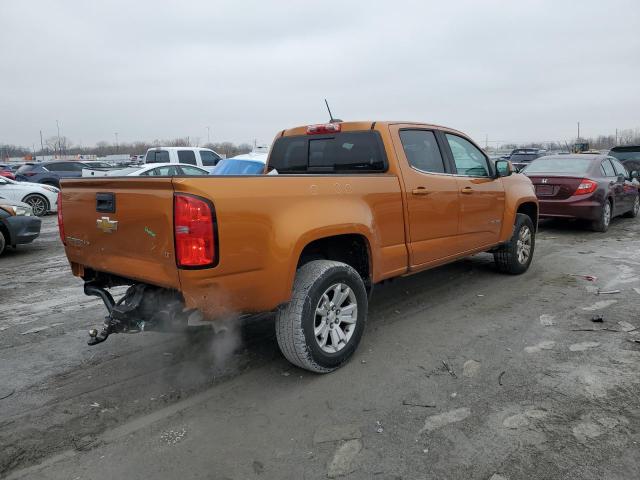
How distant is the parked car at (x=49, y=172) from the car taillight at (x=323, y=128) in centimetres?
1874

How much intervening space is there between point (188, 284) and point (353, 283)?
1348mm

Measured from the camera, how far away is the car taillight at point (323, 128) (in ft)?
15.5

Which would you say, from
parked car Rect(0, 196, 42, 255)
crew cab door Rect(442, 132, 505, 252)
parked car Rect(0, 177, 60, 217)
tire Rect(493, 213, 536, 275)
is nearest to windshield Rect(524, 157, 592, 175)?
tire Rect(493, 213, 536, 275)

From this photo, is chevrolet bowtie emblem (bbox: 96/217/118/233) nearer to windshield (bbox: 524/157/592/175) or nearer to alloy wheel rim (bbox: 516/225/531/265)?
alloy wheel rim (bbox: 516/225/531/265)

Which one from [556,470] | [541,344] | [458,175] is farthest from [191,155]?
Answer: [556,470]

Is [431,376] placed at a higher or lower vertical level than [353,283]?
lower

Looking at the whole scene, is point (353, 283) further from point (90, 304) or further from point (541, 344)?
point (90, 304)

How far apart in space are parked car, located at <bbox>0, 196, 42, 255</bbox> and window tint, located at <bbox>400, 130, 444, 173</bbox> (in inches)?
292

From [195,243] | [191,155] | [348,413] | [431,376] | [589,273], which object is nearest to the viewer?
[195,243]

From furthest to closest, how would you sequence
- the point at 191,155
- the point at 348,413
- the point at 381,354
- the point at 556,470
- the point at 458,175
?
the point at 191,155 < the point at 458,175 < the point at 381,354 < the point at 348,413 < the point at 556,470

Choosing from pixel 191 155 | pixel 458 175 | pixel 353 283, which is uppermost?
pixel 191 155

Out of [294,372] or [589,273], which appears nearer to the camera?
[294,372]

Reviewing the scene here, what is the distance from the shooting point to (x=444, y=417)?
120 inches

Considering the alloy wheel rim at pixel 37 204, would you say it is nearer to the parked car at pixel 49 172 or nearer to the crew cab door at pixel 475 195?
the parked car at pixel 49 172
